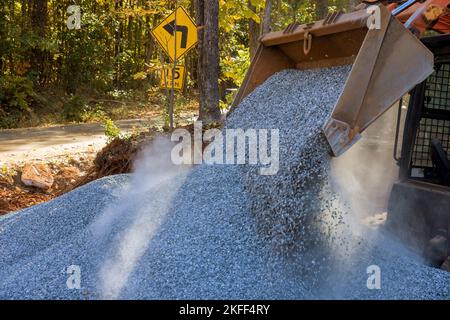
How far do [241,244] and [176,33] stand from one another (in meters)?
4.96

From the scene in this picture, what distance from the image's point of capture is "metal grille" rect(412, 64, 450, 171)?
4.11 meters

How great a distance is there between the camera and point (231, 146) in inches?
170

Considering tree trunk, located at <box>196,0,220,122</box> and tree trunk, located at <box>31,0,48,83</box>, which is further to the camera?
tree trunk, located at <box>31,0,48,83</box>

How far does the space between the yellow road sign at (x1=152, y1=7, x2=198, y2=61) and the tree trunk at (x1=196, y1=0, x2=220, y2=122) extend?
1.07 meters

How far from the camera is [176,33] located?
7758mm

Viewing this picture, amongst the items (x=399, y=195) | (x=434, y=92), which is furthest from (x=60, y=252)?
(x=434, y=92)

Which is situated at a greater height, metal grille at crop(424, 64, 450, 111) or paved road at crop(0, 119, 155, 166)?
metal grille at crop(424, 64, 450, 111)
